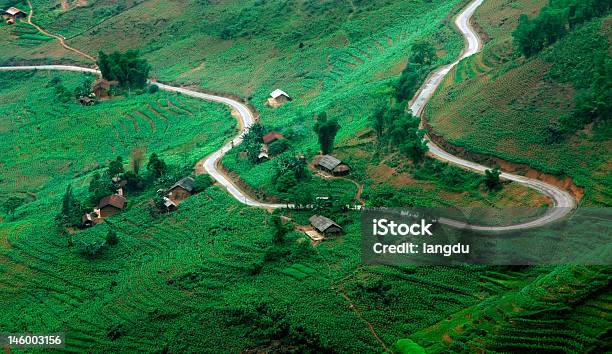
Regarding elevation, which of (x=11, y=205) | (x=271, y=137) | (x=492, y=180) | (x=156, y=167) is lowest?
(x=11, y=205)

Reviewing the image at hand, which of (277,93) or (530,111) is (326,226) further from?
(277,93)

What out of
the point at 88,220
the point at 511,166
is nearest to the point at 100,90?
the point at 88,220

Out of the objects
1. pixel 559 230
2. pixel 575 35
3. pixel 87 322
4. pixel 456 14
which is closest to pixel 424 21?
pixel 456 14

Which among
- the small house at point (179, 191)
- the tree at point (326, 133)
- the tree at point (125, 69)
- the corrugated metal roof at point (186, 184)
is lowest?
the tree at point (125, 69)

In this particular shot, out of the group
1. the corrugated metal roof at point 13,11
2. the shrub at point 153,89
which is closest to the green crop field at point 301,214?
the shrub at point 153,89

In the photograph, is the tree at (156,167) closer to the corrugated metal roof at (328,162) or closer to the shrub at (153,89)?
the corrugated metal roof at (328,162)

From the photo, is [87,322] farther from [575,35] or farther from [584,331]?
[575,35]
